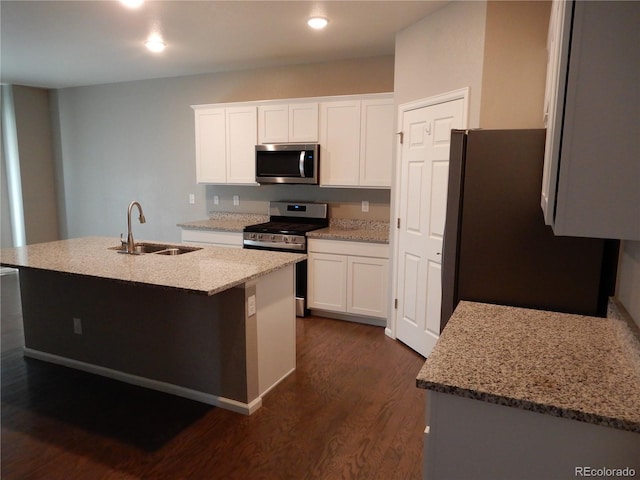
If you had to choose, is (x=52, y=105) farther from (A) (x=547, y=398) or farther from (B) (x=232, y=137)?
(A) (x=547, y=398)

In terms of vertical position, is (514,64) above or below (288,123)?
above

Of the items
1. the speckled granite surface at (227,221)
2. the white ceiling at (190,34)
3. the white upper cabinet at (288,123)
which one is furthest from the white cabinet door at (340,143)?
the speckled granite surface at (227,221)

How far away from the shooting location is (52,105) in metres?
6.28

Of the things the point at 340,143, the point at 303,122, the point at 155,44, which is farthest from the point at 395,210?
the point at 155,44

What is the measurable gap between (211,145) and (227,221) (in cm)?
90

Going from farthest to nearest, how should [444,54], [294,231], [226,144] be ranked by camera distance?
[226,144], [294,231], [444,54]

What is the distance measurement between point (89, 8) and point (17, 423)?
280cm

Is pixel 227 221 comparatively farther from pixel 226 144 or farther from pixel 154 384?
pixel 154 384

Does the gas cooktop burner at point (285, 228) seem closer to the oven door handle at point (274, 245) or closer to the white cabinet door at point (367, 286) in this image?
the oven door handle at point (274, 245)

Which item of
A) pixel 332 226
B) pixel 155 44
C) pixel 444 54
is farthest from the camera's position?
pixel 332 226

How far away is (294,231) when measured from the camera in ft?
14.2

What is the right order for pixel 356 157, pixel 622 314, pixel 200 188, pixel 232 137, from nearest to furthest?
pixel 622 314
pixel 356 157
pixel 232 137
pixel 200 188

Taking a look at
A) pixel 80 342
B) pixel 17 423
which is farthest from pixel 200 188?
pixel 17 423

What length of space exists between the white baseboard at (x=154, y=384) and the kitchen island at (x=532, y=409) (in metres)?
1.58
